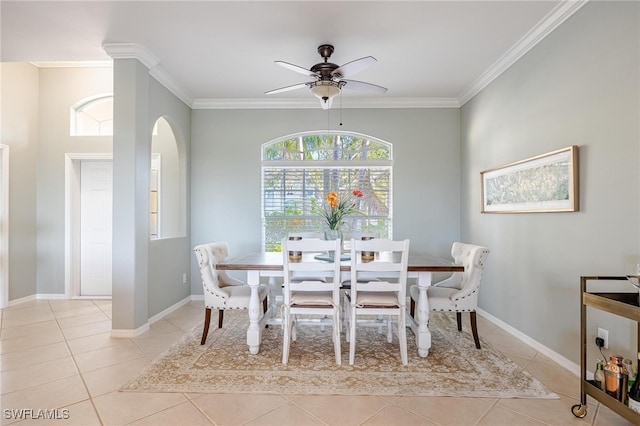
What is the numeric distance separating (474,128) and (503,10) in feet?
5.72

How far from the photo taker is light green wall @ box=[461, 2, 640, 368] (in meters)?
2.03

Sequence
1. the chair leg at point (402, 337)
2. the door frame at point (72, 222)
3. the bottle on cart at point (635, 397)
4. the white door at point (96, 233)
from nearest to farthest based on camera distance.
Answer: the bottle on cart at point (635, 397) < the chair leg at point (402, 337) < the door frame at point (72, 222) < the white door at point (96, 233)

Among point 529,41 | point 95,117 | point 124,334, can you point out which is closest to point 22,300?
point 124,334

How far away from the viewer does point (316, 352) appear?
278 centimetres

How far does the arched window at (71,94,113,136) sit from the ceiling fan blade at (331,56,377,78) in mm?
3665

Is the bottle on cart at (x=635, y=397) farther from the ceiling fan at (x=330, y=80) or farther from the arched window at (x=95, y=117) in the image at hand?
the arched window at (x=95, y=117)

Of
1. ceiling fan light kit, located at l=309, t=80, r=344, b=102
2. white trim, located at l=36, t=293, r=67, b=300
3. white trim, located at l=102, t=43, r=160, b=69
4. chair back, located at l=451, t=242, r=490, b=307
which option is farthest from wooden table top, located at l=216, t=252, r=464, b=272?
white trim, located at l=36, t=293, r=67, b=300

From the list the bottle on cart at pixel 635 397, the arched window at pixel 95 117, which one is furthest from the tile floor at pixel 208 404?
the arched window at pixel 95 117

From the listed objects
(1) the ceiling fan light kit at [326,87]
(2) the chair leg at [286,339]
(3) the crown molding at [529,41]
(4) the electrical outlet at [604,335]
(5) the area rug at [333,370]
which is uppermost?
(3) the crown molding at [529,41]

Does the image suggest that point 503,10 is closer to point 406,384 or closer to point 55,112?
point 406,384

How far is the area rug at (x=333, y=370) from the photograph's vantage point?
217 cm

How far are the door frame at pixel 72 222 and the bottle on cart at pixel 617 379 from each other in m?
5.31

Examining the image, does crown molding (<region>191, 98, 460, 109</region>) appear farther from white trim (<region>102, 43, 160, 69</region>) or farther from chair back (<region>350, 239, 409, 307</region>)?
chair back (<region>350, 239, 409, 307</region>)

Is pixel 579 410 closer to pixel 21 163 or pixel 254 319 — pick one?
pixel 254 319
